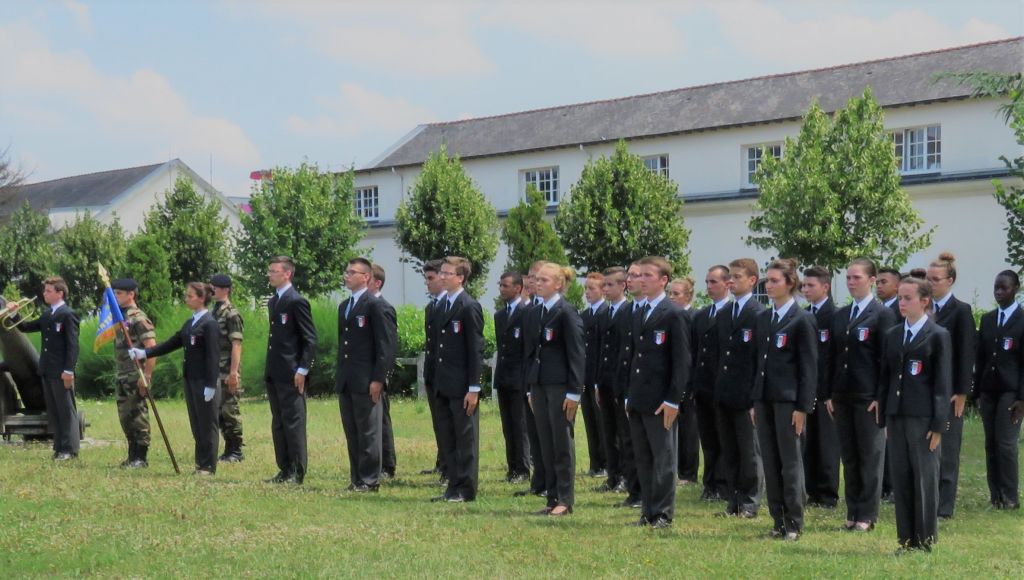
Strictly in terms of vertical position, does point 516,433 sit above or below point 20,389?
below

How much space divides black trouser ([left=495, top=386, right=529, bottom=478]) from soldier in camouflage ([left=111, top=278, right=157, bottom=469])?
424 cm

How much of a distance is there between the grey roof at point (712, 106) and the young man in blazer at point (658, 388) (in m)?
23.5

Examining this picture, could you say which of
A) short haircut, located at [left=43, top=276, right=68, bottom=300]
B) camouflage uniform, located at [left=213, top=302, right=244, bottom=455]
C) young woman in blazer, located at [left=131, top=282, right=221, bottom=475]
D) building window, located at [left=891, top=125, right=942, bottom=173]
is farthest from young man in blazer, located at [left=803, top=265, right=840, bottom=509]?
building window, located at [left=891, top=125, right=942, bottom=173]

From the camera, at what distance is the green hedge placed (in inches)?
987

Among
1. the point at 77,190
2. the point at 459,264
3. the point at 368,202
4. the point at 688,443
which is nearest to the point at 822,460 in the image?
the point at 688,443

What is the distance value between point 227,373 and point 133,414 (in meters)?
1.34

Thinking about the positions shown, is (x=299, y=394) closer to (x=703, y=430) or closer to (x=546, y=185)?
(x=703, y=430)

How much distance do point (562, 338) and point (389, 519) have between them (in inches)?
85.0

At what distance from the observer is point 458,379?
36.8 feet

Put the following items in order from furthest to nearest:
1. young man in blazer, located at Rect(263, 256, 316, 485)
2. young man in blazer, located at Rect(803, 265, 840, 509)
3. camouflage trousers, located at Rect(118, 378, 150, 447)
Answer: camouflage trousers, located at Rect(118, 378, 150, 447), young man in blazer, located at Rect(263, 256, 316, 485), young man in blazer, located at Rect(803, 265, 840, 509)

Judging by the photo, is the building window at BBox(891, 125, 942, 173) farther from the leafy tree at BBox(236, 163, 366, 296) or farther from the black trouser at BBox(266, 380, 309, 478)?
the black trouser at BBox(266, 380, 309, 478)

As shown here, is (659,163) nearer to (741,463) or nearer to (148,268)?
(148,268)

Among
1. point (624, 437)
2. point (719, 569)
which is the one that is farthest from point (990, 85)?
point (719, 569)

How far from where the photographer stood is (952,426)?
34.4ft
